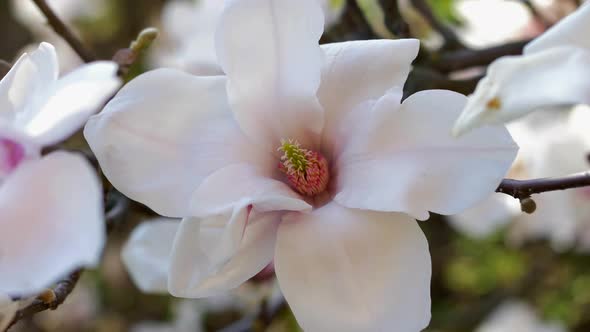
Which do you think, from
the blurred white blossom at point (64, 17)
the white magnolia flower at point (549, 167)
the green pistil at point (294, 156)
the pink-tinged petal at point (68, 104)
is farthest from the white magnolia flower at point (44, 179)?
the blurred white blossom at point (64, 17)

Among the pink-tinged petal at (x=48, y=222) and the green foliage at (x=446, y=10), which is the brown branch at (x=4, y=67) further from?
the green foliage at (x=446, y=10)

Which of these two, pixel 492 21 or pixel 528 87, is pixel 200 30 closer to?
pixel 492 21

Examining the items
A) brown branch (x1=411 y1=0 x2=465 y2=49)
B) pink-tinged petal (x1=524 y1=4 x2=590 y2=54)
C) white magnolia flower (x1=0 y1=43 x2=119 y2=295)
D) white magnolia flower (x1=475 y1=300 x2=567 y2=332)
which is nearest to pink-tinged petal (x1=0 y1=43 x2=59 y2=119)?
white magnolia flower (x1=0 y1=43 x2=119 y2=295)

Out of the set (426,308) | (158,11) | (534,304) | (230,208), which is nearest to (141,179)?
(230,208)

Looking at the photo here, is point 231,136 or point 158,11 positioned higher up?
point 231,136

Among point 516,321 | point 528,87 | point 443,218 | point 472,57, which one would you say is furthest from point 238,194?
point 443,218

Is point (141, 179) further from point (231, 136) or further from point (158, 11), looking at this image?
point (158, 11)

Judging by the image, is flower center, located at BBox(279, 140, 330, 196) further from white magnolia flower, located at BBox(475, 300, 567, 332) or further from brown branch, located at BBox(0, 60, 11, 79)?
white magnolia flower, located at BBox(475, 300, 567, 332)

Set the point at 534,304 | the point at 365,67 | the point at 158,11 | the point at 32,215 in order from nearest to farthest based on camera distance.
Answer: the point at 32,215
the point at 365,67
the point at 534,304
the point at 158,11
